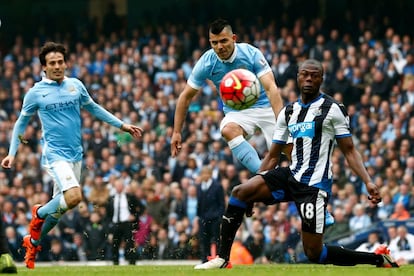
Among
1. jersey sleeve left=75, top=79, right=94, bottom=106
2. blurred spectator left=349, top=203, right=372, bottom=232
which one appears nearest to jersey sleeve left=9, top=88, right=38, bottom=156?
jersey sleeve left=75, top=79, right=94, bottom=106

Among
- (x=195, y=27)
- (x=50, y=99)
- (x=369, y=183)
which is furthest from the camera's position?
(x=195, y=27)

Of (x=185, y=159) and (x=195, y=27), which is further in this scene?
(x=195, y=27)

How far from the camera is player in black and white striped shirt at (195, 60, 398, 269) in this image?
432 inches

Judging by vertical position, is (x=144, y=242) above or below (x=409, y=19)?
below

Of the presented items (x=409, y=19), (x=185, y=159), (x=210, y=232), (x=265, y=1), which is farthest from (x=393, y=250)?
(x=265, y=1)

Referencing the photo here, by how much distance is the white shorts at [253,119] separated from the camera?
13094mm

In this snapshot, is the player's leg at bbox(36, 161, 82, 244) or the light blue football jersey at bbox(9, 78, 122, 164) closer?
the player's leg at bbox(36, 161, 82, 244)

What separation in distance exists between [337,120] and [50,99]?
348 centimetres

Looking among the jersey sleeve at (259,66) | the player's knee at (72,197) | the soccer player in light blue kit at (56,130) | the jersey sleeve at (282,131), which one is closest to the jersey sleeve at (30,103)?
the soccer player in light blue kit at (56,130)

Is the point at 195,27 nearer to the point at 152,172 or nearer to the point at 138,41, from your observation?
the point at 138,41

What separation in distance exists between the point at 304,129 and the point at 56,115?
10.3 feet

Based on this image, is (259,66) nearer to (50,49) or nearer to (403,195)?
(50,49)

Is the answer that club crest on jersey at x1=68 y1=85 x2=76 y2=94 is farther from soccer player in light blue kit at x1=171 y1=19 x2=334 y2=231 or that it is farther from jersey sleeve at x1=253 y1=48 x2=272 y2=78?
jersey sleeve at x1=253 y1=48 x2=272 y2=78

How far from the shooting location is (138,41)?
27859 mm
